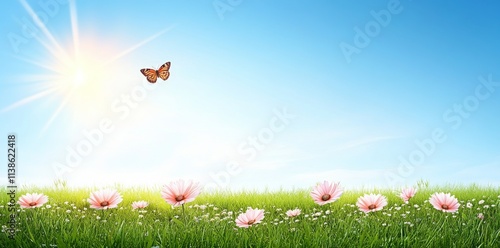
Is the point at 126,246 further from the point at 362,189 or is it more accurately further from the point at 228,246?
the point at 362,189

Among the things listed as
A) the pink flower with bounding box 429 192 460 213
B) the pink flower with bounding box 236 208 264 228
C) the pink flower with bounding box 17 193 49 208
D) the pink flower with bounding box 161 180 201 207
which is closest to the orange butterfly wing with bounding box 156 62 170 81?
the pink flower with bounding box 17 193 49 208

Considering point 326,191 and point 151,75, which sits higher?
point 151,75

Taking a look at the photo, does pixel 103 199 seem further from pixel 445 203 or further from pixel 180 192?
pixel 445 203

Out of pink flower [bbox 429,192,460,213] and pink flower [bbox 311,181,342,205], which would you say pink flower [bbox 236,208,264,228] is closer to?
pink flower [bbox 311,181,342,205]

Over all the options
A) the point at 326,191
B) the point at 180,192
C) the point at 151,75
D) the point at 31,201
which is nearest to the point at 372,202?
the point at 326,191

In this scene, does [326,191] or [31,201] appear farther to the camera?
[31,201]

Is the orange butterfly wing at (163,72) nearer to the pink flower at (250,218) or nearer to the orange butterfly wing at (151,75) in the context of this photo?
the orange butterfly wing at (151,75)

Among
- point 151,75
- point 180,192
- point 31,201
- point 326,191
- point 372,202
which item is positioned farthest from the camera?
point 151,75
